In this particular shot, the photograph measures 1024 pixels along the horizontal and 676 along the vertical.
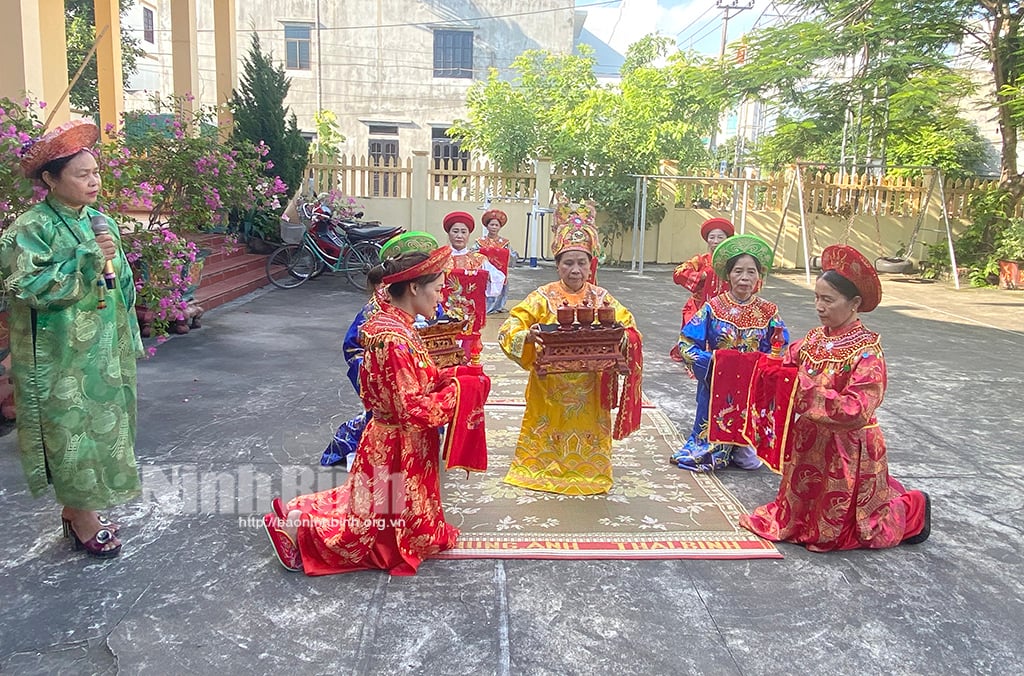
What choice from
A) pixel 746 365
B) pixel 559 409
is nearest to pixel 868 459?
pixel 746 365

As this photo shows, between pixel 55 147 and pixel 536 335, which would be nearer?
pixel 55 147

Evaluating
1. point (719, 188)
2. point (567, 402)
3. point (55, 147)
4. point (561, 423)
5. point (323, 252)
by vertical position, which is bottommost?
point (561, 423)

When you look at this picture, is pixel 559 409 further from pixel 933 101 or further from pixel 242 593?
pixel 933 101

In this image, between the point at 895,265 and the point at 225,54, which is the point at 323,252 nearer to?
the point at 225,54

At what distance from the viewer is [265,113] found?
11.4 m

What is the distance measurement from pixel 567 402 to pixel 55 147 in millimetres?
2304

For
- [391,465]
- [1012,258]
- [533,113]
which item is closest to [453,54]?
[533,113]

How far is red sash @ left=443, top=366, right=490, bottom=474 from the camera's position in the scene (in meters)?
2.86

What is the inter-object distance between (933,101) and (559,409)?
11.4 m

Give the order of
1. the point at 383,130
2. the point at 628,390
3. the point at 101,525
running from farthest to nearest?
the point at 383,130, the point at 628,390, the point at 101,525

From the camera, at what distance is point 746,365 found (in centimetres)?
351

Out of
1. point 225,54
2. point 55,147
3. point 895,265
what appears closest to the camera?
point 55,147

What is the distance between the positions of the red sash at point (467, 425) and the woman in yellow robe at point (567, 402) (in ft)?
2.15

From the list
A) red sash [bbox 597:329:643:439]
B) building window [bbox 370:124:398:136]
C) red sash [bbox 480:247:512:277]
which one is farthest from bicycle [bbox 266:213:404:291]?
building window [bbox 370:124:398:136]
